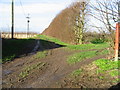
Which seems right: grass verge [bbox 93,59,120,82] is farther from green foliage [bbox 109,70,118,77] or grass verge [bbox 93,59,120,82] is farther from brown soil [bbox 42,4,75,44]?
brown soil [bbox 42,4,75,44]

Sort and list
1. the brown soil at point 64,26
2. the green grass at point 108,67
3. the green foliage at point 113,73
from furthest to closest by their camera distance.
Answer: the brown soil at point 64,26 < the green grass at point 108,67 < the green foliage at point 113,73

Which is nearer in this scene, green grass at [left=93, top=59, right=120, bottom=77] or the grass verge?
the grass verge

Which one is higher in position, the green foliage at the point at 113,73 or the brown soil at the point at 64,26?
the brown soil at the point at 64,26

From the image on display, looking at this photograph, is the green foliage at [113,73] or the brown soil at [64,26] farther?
the brown soil at [64,26]

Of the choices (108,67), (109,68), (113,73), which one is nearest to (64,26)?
(108,67)

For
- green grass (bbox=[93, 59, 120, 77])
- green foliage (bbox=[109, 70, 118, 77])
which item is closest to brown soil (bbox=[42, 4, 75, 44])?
green grass (bbox=[93, 59, 120, 77])

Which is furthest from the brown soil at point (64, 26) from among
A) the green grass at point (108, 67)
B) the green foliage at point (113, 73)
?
the green foliage at point (113, 73)

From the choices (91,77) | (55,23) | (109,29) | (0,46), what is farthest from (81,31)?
(91,77)

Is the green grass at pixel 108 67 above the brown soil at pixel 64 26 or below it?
below

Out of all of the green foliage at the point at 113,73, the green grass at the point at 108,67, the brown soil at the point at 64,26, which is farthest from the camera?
the brown soil at the point at 64,26

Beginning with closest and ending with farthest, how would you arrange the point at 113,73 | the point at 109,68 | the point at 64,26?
the point at 113,73
the point at 109,68
the point at 64,26

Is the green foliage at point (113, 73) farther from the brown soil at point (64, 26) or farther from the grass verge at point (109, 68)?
the brown soil at point (64, 26)

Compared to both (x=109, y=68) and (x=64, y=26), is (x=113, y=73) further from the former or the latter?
(x=64, y=26)

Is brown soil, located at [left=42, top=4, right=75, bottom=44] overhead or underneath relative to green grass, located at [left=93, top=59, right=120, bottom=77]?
overhead
